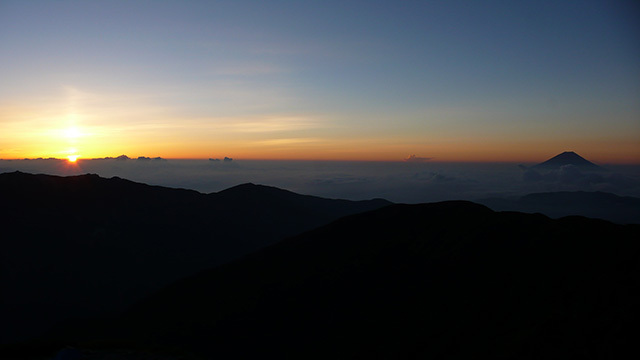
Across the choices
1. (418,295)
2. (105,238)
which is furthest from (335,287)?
(105,238)

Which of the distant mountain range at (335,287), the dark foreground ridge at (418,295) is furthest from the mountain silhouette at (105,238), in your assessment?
the dark foreground ridge at (418,295)

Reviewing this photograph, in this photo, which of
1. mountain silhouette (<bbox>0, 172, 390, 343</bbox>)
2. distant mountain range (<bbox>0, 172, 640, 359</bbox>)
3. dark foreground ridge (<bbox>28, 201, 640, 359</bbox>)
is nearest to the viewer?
dark foreground ridge (<bbox>28, 201, 640, 359</bbox>)

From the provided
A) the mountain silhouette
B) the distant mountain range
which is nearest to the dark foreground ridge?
the distant mountain range

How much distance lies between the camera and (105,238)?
118 metres

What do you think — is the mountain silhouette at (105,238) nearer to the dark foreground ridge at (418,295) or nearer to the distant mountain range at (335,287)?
the distant mountain range at (335,287)

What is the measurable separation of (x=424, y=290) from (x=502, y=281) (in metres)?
11.7

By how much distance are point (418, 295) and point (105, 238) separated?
366 feet

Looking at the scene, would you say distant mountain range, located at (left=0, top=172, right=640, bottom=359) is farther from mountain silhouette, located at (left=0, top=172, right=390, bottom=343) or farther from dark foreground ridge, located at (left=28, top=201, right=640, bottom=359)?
mountain silhouette, located at (left=0, top=172, right=390, bottom=343)

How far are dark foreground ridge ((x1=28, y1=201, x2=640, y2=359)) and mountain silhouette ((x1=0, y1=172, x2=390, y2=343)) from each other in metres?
24.9

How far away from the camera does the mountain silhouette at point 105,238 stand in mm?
94375

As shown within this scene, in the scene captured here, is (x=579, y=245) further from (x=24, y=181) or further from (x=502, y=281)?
(x=24, y=181)

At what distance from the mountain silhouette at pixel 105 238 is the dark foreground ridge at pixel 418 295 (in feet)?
81.7

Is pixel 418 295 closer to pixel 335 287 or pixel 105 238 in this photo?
pixel 335 287

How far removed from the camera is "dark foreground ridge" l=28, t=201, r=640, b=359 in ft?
126
